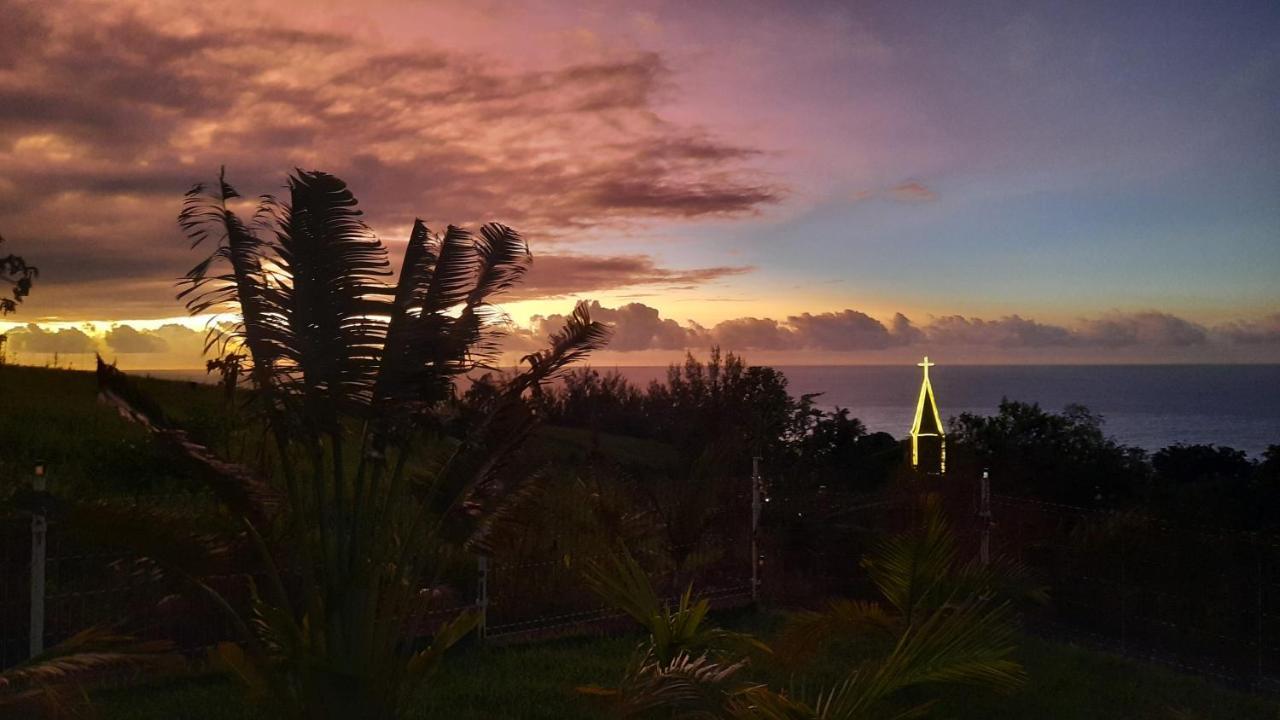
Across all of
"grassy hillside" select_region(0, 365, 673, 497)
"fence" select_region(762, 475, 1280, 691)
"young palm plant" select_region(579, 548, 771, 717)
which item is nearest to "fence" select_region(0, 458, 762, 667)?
"grassy hillside" select_region(0, 365, 673, 497)

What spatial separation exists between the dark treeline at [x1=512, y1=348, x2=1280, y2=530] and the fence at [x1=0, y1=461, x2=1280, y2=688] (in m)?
1.84

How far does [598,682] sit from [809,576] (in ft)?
20.9

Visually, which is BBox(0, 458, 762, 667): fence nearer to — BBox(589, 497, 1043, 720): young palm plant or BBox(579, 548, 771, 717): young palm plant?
BBox(579, 548, 771, 717): young palm plant

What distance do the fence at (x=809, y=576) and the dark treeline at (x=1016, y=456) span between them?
1837mm

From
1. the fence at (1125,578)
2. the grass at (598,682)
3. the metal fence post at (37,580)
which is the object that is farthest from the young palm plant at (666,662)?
the fence at (1125,578)

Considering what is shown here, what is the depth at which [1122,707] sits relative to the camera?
24.4ft

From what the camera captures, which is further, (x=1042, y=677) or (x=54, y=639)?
(x=1042, y=677)

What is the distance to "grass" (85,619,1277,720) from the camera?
22.3 ft

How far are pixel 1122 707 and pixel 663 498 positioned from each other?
644cm

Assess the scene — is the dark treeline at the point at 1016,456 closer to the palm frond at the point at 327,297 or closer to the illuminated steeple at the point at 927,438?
the illuminated steeple at the point at 927,438

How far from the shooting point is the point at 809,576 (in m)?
13.6

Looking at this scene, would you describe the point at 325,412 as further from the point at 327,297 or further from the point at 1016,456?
the point at 1016,456

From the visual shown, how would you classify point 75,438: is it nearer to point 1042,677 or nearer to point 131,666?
point 131,666

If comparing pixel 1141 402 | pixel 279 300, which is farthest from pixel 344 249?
pixel 1141 402
